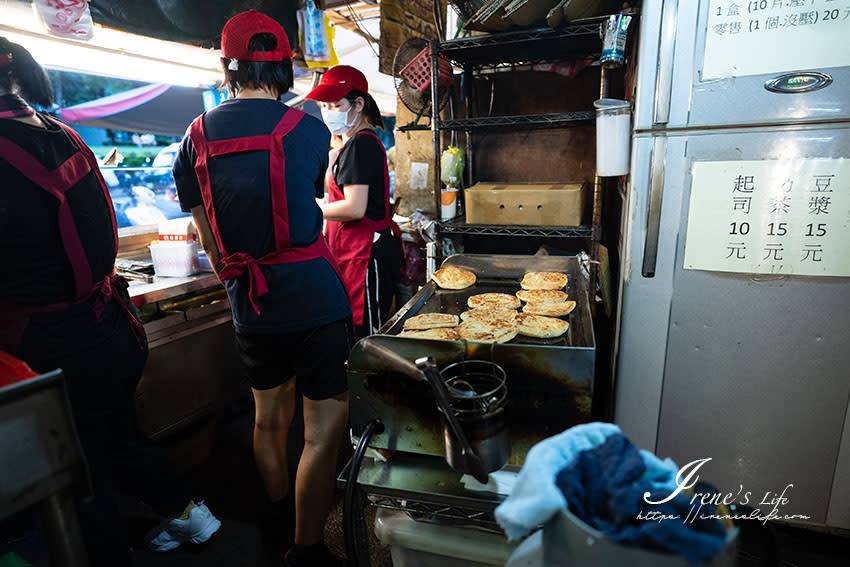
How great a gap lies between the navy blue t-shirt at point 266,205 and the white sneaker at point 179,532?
3.51ft

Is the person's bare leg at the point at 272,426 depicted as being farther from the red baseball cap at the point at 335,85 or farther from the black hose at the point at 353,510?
the red baseball cap at the point at 335,85

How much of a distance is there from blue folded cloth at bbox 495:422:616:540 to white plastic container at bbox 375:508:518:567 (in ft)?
2.08

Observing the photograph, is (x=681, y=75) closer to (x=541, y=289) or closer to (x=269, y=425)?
(x=541, y=289)

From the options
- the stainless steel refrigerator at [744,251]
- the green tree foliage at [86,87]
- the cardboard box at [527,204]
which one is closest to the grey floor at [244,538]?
the stainless steel refrigerator at [744,251]

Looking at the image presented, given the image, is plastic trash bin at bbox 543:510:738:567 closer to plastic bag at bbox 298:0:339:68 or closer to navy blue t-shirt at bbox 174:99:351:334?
navy blue t-shirt at bbox 174:99:351:334

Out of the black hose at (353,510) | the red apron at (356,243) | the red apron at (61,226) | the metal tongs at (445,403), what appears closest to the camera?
the metal tongs at (445,403)

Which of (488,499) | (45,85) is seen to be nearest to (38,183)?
(45,85)

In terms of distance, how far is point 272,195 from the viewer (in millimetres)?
1706

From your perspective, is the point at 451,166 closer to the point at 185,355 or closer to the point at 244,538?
the point at 185,355

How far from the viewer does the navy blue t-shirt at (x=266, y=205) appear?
168cm

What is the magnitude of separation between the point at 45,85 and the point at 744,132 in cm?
257

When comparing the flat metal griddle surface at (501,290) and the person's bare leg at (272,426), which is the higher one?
the flat metal griddle surface at (501,290)

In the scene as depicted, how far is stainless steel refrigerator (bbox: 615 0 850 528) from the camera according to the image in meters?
1.62

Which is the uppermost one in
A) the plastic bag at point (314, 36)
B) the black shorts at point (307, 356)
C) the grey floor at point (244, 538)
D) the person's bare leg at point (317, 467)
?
the plastic bag at point (314, 36)
